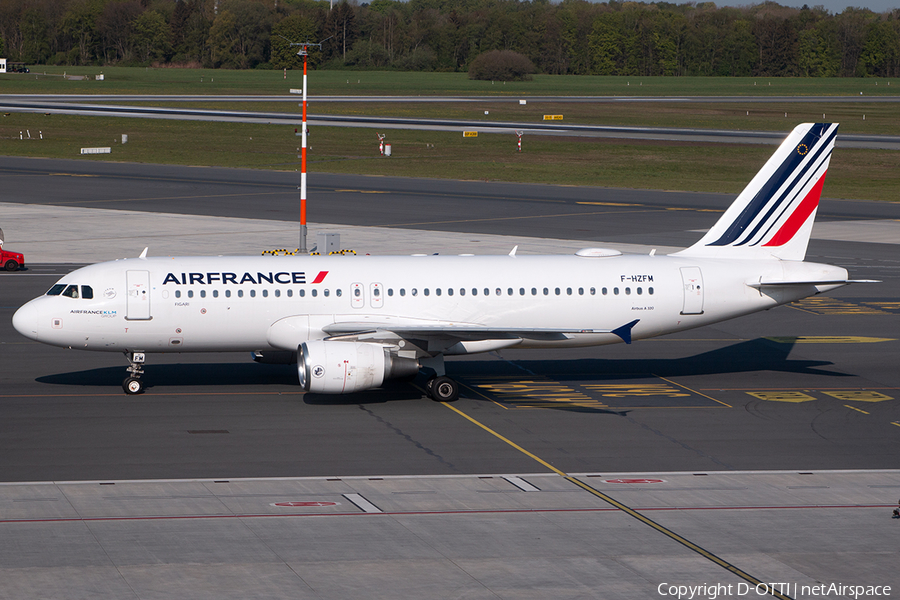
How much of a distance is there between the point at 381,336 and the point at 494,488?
27.0ft

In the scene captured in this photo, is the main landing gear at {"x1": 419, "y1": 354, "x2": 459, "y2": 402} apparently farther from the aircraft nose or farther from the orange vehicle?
the orange vehicle

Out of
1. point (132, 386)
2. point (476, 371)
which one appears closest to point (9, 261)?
point (132, 386)

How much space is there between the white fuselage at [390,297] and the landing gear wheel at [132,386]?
105 centimetres

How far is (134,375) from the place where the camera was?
107ft

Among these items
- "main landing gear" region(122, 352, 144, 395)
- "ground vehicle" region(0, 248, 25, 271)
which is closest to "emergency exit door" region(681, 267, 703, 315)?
"main landing gear" region(122, 352, 144, 395)

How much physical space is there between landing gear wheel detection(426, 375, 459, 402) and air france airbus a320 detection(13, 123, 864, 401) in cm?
5

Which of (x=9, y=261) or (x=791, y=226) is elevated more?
(x=791, y=226)

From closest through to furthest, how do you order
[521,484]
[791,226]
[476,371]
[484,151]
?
[521,484] → [791,226] → [476,371] → [484,151]

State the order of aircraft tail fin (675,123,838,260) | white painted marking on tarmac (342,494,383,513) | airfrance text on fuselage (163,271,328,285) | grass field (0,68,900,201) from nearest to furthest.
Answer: white painted marking on tarmac (342,494,383,513) → airfrance text on fuselage (163,271,328,285) → aircraft tail fin (675,123,838,260) → grass field (0,68,900,201)

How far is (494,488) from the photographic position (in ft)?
79.0

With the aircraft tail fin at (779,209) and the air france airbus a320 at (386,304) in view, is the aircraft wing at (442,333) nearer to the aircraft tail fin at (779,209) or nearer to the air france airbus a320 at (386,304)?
the air france airbus a320 at (386,304)

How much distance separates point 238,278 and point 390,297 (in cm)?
451

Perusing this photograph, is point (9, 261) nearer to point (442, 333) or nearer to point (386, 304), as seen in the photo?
point (386, 304)

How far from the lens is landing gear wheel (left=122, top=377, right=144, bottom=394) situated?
106 ft
